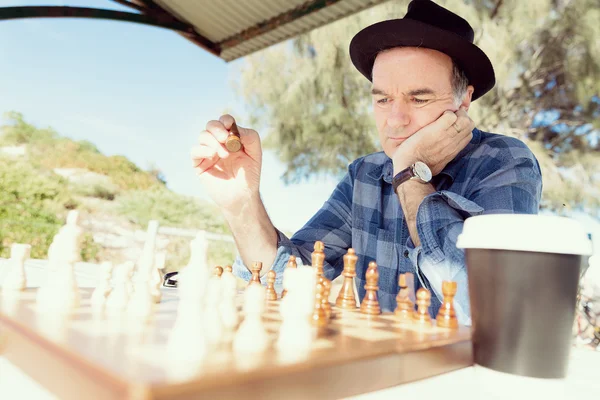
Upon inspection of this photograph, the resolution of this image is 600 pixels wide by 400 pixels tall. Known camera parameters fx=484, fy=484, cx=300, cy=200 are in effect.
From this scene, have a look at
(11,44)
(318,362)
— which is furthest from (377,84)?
(11,44)

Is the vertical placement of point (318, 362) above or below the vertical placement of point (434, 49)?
below

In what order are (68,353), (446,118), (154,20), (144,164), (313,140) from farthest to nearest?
(144,164) < (313,140) < (154,20) < (446,118) < (68,353)

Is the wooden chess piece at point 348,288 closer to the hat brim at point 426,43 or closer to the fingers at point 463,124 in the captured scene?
the fingers at point 463,124

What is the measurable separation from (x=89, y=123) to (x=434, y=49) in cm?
987

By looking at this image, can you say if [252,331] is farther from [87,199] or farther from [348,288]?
[87,199]

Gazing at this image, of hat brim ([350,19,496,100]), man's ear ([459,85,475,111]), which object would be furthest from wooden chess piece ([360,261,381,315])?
man's ear ([459,85,475,111])

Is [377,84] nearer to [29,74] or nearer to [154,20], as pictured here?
[154,20]

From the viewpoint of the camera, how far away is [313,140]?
7.26 metres

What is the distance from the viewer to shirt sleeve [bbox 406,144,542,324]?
4.07ft

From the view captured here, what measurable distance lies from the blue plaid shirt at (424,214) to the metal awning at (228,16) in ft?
4.38

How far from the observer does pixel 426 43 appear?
1744mm

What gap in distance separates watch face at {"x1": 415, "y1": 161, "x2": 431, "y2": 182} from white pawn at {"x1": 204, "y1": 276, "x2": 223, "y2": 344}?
965mm

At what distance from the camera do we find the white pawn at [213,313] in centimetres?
60

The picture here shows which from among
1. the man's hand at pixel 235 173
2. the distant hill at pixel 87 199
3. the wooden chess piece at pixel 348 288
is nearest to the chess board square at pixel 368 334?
the wooden chess piece at pixel 348 288
